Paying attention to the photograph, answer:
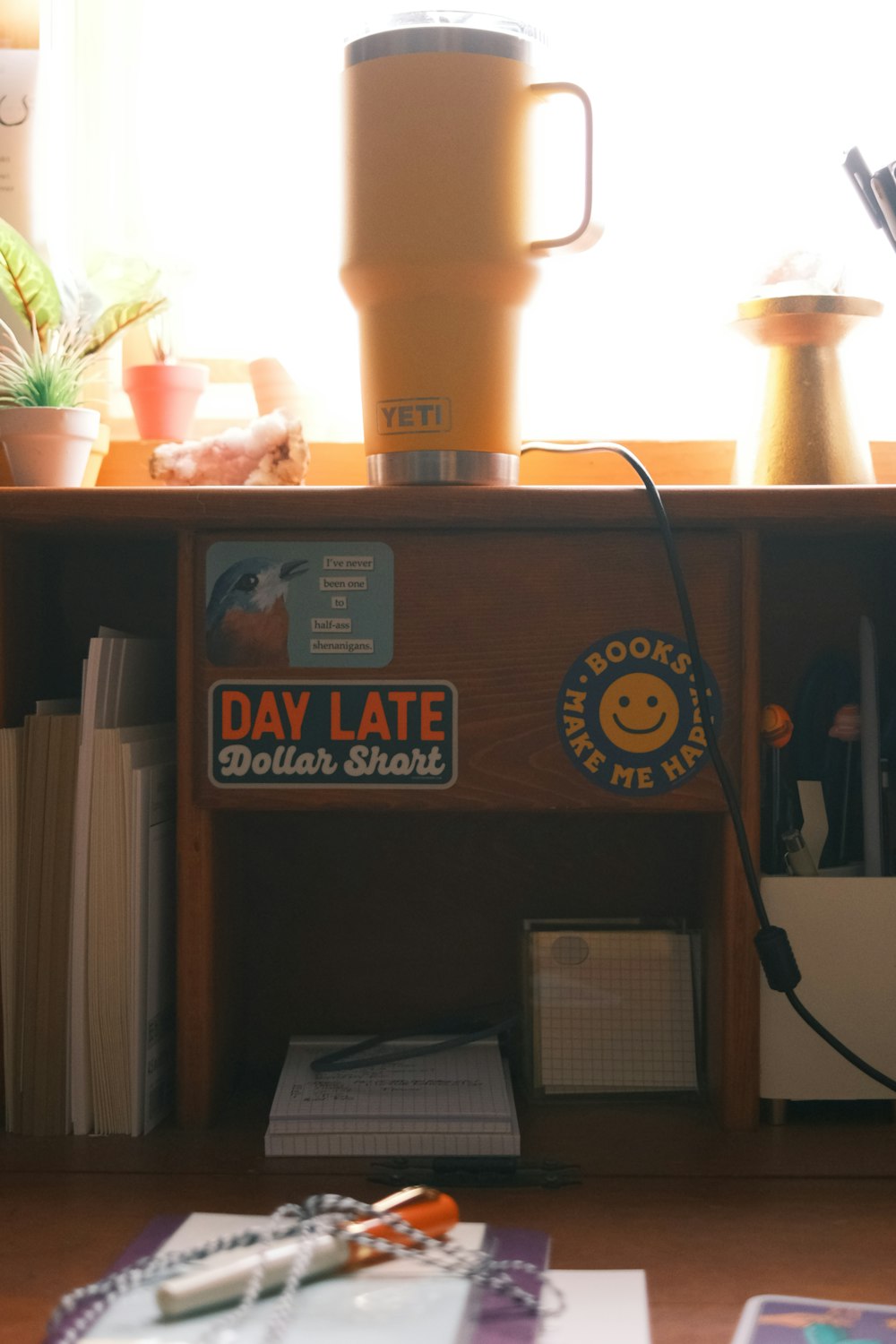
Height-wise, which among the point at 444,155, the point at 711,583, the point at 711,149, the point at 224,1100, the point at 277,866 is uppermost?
the point at 711,149

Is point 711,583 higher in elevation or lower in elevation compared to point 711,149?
lower

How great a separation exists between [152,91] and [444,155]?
0.49 metres

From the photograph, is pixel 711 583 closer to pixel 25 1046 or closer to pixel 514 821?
pixel 514 821

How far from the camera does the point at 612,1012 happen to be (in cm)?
92

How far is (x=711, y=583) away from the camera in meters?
0.84

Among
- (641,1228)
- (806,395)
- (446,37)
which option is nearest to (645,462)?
(806,395)

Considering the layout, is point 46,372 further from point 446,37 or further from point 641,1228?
point 641,1228

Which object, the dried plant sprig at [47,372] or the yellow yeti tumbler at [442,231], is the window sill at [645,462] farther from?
the yellow yeti tumbler at [442,231]

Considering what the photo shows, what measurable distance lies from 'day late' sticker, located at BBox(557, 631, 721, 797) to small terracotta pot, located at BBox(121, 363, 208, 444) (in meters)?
0.45

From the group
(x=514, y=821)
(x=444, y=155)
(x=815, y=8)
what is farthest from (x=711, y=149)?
(x=514, y=821)

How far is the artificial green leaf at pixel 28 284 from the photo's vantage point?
975 mm

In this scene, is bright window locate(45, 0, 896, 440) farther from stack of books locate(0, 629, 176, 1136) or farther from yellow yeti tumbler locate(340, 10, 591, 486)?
stack of books locate(0, 629, 176, 1136)

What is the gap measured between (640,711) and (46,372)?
521 mm

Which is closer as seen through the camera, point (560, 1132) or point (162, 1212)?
point (162, 1212)
